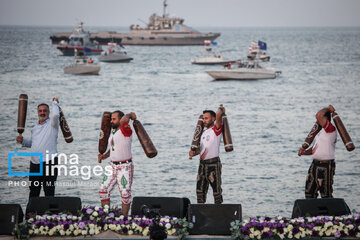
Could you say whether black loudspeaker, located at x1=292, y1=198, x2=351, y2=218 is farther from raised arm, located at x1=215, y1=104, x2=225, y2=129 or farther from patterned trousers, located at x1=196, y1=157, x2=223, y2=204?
raised arm, located at x1=215, y1=104, x2=225, y2=129

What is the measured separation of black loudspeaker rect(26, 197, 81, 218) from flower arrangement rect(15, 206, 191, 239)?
163 millimetres

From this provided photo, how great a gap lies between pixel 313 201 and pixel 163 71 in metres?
73.2

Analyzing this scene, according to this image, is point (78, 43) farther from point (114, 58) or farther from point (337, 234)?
point (337, 234)

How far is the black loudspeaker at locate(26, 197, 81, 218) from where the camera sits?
8656 mm

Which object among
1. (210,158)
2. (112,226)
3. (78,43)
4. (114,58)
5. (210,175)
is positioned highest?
(78,43)

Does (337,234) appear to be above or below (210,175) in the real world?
below

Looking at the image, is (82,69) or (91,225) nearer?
(91,225)

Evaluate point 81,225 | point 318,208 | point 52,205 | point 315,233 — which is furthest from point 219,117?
point 52,205

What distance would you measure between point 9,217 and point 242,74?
51.5 m

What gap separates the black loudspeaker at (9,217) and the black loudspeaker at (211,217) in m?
2.29

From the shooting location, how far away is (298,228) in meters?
8.26

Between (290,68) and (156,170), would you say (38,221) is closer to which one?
(156,170)

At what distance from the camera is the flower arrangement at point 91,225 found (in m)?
8.25

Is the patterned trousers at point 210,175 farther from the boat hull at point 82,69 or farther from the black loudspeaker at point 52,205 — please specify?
the boat hull at point 82,69
